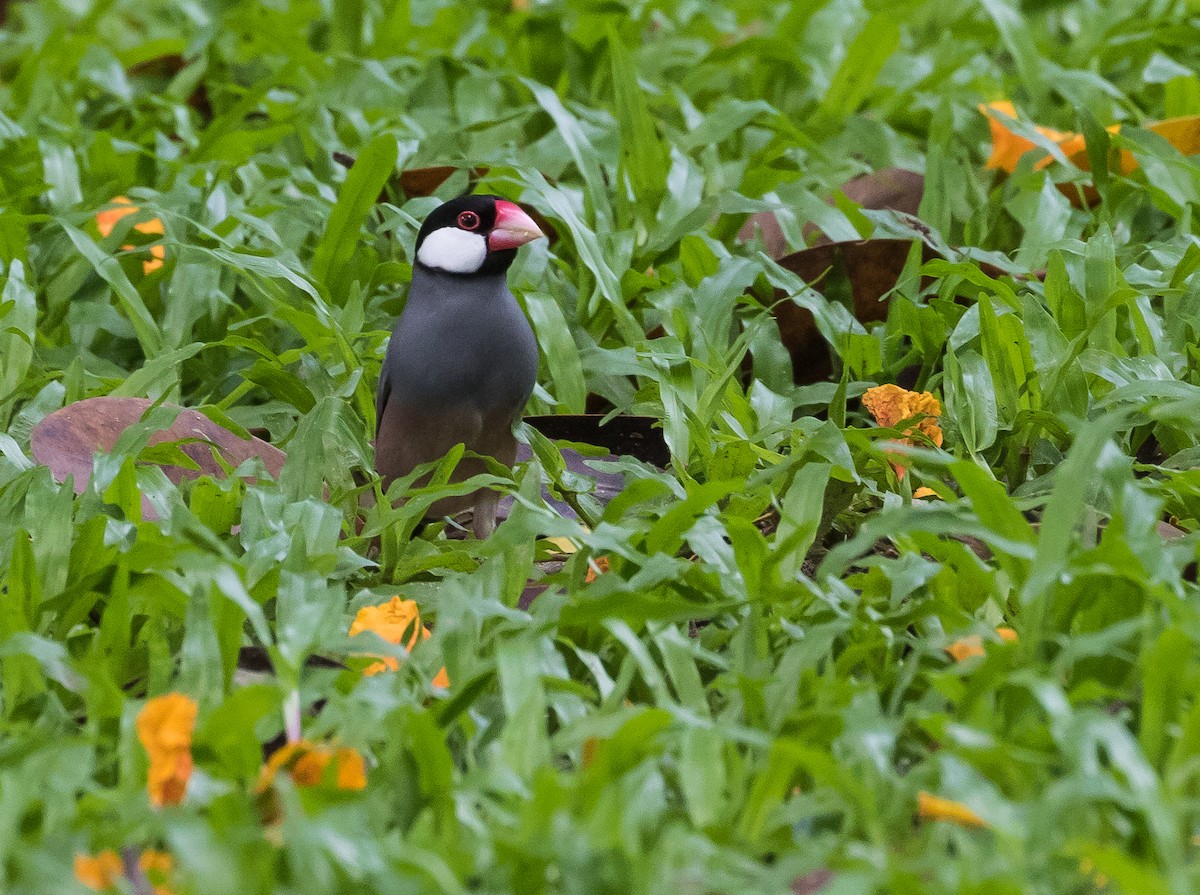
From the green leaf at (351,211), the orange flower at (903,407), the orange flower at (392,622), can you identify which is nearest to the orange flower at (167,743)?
the orange flower at (392,622)

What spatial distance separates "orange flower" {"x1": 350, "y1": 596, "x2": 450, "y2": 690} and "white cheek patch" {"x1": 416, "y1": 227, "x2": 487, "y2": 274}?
2.39 ft

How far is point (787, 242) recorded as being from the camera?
340cm

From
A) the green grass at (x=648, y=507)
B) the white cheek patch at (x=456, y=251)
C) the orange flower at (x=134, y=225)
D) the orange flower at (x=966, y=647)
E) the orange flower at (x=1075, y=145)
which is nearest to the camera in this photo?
the green grass at (x=648, y=507)

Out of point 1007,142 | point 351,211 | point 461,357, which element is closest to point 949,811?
point 461,357

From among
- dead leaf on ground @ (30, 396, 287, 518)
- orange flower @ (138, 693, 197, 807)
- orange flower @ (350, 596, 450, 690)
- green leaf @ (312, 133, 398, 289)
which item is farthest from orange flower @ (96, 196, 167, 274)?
orange flower @ (138, 693, 197, 807)

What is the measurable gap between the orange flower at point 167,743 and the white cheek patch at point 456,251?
114 centimetres

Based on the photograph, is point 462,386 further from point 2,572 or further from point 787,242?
point 787,242

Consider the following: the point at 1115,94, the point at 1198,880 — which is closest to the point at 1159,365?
the point at 1198,880

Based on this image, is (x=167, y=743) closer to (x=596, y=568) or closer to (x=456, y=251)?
(x=596, y=568)

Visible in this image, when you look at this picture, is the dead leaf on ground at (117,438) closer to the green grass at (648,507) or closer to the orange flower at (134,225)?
the green grass at (648,507)

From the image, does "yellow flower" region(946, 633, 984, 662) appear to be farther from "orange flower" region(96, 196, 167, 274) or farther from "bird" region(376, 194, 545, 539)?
"orange flower" region(96, 196, 167, 274)

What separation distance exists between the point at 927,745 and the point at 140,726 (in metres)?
0.89

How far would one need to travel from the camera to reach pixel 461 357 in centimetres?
269

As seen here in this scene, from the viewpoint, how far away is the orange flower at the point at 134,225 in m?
3.46
